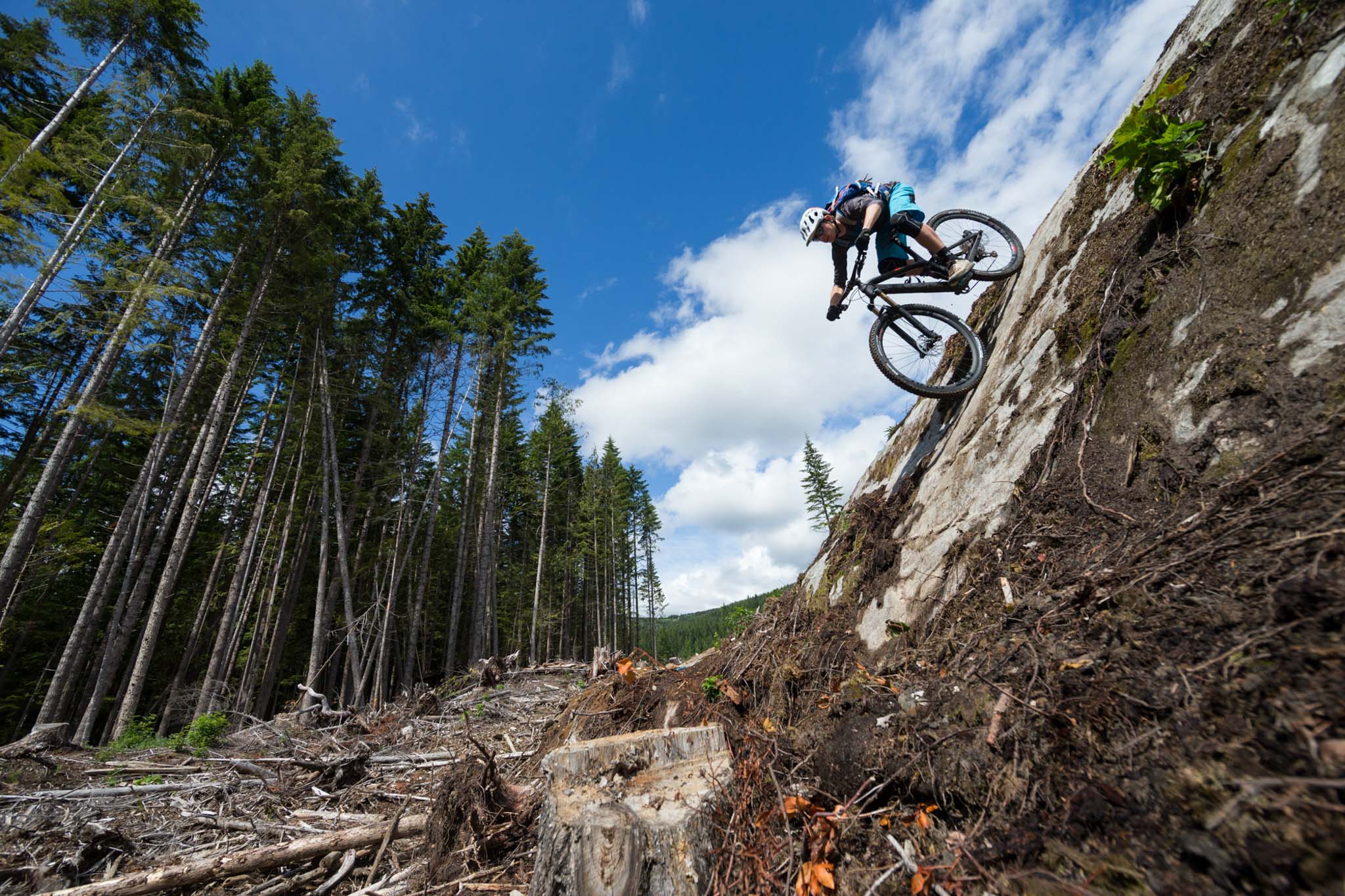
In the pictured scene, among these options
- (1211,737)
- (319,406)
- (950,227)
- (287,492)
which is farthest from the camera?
(287,492)

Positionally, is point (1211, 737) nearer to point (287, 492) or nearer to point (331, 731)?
point (331, 731)

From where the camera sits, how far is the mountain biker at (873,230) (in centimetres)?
472

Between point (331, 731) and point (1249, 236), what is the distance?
12070mm

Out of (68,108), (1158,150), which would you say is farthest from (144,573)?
(1158,150)

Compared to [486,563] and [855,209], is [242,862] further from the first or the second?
[486,563]

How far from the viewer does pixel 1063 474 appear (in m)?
2.85

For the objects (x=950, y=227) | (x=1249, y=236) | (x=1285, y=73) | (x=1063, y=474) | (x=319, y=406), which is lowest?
(x=1063, y=474)

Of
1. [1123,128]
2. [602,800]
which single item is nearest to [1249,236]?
[1123,128]

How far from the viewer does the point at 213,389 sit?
15.4m

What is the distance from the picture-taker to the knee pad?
4.70m

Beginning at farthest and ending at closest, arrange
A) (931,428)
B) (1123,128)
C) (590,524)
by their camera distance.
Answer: (590,524) < (931,428) < (1123,128)

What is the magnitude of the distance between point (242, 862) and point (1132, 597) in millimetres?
5272

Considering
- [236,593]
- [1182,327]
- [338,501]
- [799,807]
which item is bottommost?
[799,807]

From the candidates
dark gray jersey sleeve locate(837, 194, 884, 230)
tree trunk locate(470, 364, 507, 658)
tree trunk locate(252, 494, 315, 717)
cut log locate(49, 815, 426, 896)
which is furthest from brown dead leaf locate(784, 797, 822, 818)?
tree trunk locate(252, 494, 315, 717)
